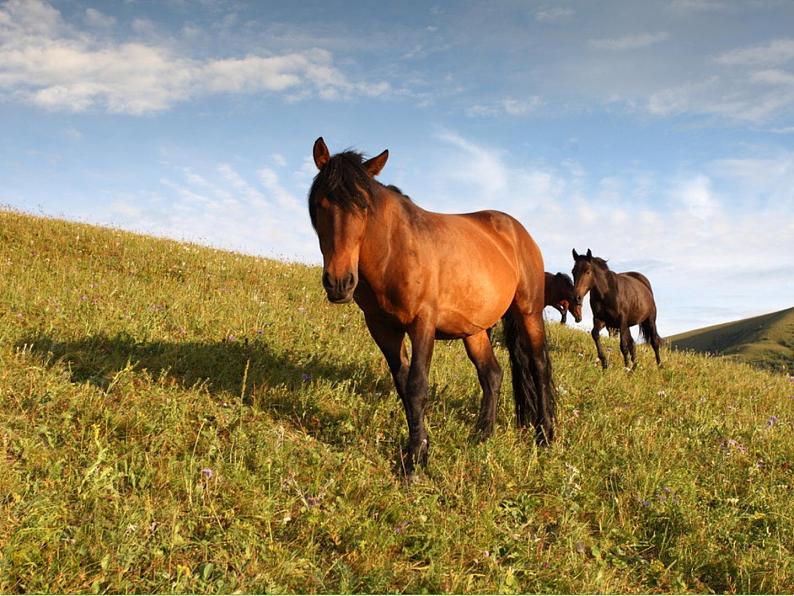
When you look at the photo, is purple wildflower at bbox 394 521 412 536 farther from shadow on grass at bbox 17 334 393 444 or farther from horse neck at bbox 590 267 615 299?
horse neck at bbox 590 267 615 299

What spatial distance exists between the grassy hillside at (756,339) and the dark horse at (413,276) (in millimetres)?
60485

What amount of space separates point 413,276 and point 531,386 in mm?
2886

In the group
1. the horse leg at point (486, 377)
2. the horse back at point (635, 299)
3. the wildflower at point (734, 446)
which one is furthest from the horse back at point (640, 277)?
the horse leg at point (486, 377)

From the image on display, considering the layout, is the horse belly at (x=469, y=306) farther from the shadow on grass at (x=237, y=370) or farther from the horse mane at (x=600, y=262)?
the horse mane at (x=600, y=262)

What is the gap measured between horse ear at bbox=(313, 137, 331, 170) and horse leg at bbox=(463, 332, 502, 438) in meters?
2.89

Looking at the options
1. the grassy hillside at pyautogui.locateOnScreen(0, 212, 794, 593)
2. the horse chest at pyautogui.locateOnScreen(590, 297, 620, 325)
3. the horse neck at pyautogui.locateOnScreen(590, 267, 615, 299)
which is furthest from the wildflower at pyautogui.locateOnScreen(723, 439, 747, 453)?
the horse neck at pyautogui.locateOnScreen(590, 267, 615, 299)

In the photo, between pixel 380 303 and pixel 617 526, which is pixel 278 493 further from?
pixel 617 526

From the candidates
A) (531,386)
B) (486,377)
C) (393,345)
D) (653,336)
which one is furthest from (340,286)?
(653,336)

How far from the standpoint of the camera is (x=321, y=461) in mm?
4723

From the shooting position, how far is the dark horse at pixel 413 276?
4.52m

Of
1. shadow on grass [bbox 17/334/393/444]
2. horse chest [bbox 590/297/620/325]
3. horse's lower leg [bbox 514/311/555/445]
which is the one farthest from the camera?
horse chest [bbox 590/297/620/325]

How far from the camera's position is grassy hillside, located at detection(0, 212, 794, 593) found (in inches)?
132

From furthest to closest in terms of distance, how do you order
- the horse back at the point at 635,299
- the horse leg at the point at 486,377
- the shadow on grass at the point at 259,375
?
1. the horse back at the point at 635,299
2. the horse leg at the point at 486,377
3. the shadow on grass at the point at 259,375

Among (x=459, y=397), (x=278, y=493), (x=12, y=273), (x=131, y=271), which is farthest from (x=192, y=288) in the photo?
(x=278, y=493)
